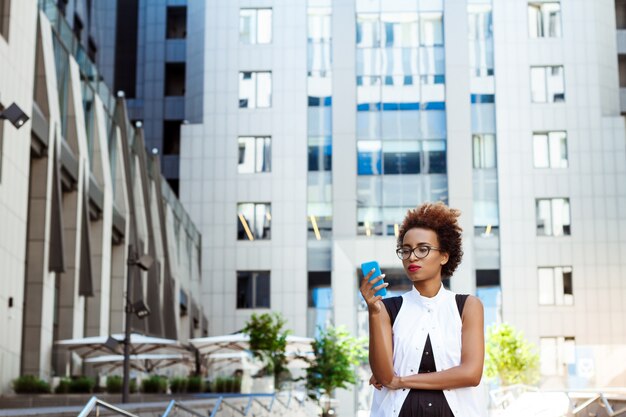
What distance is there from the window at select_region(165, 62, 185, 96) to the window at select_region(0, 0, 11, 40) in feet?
125

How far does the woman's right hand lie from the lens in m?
4.38

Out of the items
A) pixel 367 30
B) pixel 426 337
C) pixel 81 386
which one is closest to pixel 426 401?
pixel 426 337

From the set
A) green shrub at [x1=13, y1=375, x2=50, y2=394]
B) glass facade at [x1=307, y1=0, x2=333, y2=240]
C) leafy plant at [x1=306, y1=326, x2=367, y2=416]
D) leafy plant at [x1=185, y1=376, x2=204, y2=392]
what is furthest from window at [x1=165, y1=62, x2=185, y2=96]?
green shrub at [x1=13, y1=375, x2=50, y2=394]

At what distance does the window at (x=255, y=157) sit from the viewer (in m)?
55.7

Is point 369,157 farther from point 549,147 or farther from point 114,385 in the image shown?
point 114,385

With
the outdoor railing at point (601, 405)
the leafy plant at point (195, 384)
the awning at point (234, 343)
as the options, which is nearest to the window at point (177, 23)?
the awning at point (234, 343)

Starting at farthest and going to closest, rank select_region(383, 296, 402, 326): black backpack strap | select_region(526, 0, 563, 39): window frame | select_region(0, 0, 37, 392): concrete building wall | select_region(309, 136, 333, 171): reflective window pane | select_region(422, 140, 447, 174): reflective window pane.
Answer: select_region(526, 0, 563, 39): window frame
select_region(309, 136, 333, 171): reflective window pane
select_region(422, 140, 447, 174): reflective window pane
select_region(0, 0, 37, 392): concrete building wall
select_region(383, 296, 402, 326): black backpack strap

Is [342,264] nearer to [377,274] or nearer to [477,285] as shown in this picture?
[477,285]

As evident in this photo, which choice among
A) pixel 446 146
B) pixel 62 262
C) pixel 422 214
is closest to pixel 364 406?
pixel 446 146

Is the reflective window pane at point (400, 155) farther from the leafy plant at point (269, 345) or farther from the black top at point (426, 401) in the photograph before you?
the black top at point (426, 401)

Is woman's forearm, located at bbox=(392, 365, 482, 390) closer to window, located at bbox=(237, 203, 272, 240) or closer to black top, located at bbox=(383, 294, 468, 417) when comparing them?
black top, located at bbox=(383, 294, 468, 417)

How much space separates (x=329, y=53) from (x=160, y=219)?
51.7ft

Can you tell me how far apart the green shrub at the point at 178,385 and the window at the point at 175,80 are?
31.6 m

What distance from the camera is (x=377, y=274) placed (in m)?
4.38
